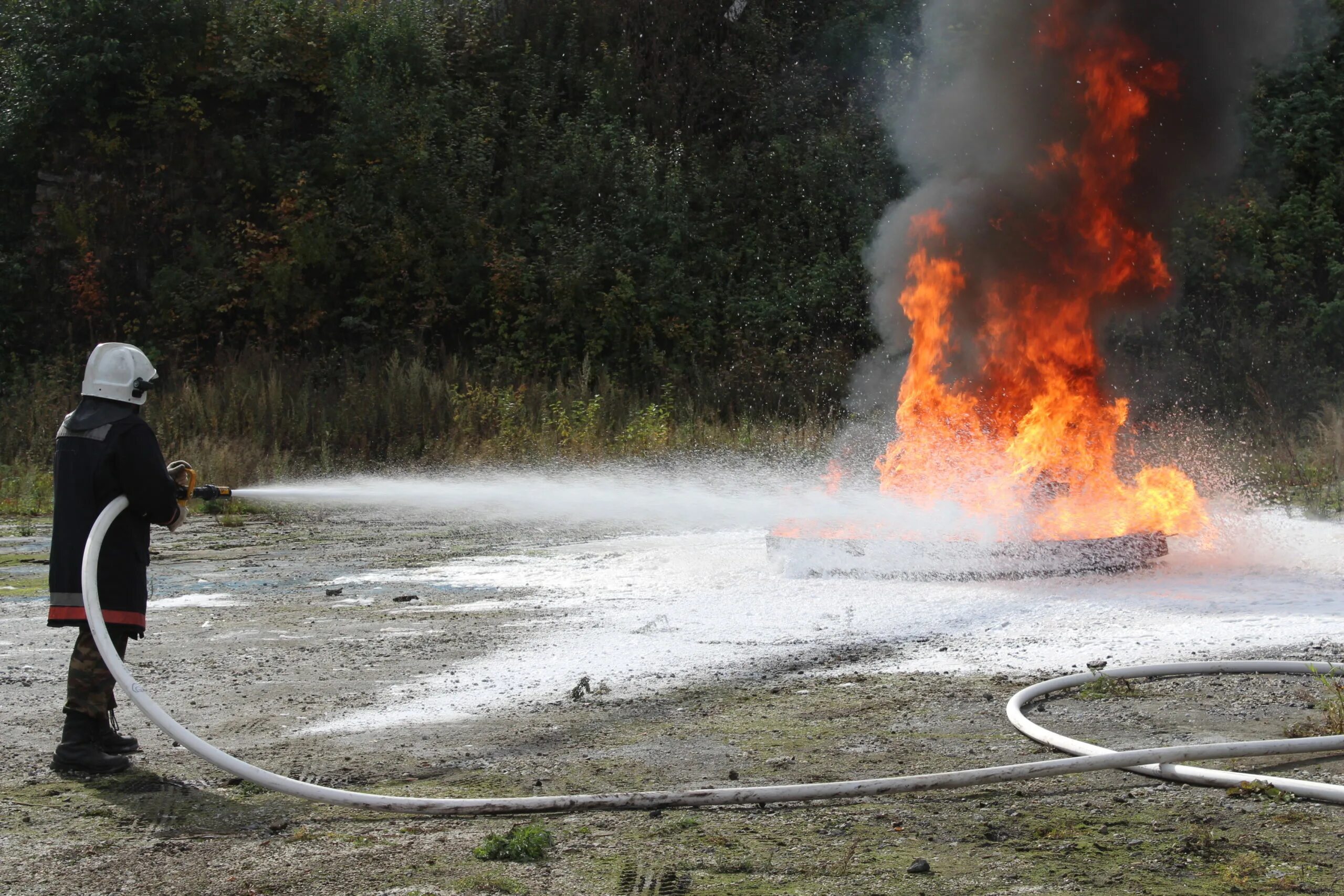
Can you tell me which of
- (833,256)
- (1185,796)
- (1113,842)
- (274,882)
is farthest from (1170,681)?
(833,256)

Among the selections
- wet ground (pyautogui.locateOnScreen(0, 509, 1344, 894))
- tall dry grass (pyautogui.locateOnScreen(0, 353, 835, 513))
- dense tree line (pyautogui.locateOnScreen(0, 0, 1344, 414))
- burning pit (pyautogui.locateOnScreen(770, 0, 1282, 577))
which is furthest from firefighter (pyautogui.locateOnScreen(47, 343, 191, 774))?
dense tree line (pyautogui.locateOnScreen(0, 0, 1344, 414))

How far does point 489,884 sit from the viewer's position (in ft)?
12.0

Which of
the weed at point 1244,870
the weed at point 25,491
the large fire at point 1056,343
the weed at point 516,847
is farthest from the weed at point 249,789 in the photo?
the weed at point 25,491

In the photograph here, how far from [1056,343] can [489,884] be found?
281 inches

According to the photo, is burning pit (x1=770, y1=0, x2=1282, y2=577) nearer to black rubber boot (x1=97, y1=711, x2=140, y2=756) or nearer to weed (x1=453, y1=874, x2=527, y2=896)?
black rubber boot (x1=97, y1=711, x2=140, y2=756)

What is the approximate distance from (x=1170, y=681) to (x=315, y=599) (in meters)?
5.14

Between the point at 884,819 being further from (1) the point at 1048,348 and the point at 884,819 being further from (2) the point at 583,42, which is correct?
(2) the point at 583,42

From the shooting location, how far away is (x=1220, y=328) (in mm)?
20141

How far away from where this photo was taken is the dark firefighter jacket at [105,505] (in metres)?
5.09

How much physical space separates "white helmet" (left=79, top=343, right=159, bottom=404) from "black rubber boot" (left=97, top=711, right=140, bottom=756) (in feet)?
3.85

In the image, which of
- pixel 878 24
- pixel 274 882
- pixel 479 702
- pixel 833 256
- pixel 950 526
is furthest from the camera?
pixel 878 24

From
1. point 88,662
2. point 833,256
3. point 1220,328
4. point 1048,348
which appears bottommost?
point 88,662

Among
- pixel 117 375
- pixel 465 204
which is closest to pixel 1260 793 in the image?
pixel 117 375

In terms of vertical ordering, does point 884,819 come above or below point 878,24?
below
